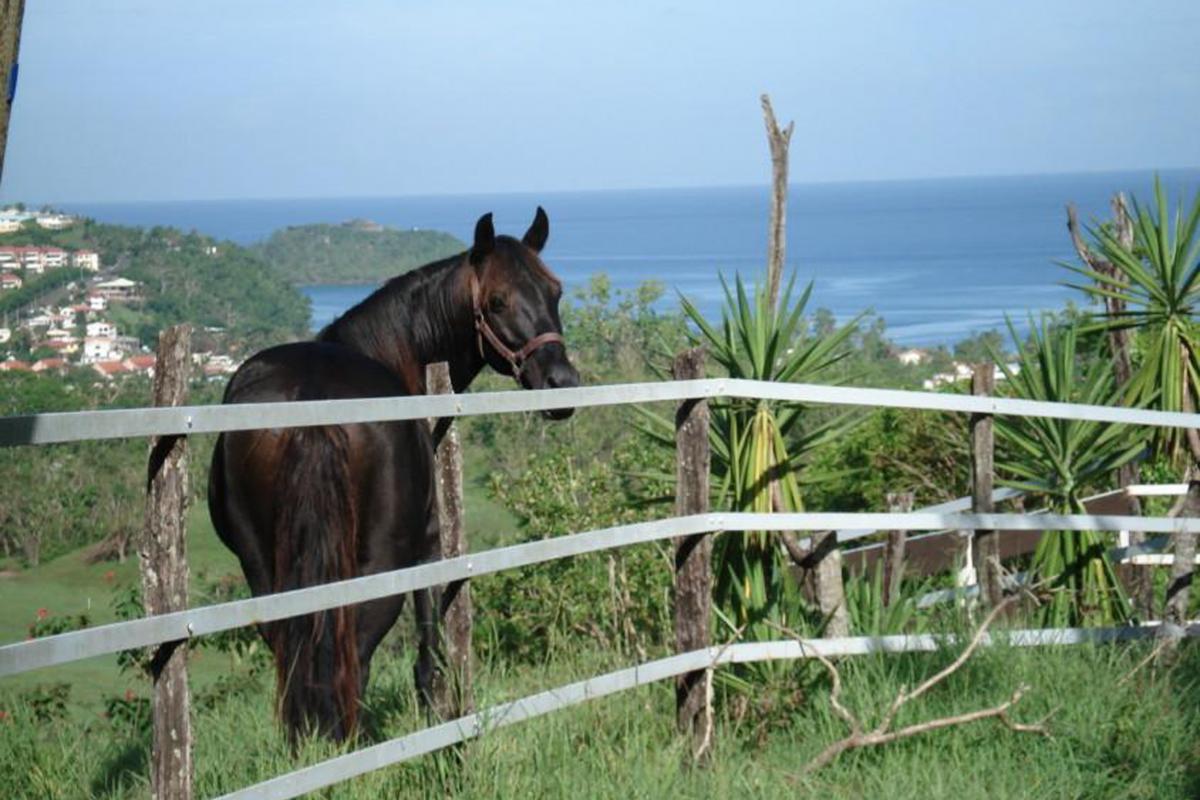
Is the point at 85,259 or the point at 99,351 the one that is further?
the point at 85,259

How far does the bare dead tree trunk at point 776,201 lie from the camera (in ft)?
21.5

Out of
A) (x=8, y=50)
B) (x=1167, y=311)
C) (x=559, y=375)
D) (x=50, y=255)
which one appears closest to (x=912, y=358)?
(x=50, y=255)

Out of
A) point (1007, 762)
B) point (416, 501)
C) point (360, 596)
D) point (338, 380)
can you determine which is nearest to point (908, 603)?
point (1007, 762)

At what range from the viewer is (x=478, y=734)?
4.45 metres

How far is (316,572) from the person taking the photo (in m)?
4.85

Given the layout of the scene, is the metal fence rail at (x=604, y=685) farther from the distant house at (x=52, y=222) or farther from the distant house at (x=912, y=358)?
the distant house at (x=912, y=358)

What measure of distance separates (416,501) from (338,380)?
53 centimetres

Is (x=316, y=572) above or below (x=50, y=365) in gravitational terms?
above

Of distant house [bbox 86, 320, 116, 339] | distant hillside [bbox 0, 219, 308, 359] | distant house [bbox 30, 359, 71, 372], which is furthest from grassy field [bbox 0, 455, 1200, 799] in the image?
distant house [bbox 86, 320, 116, 339]

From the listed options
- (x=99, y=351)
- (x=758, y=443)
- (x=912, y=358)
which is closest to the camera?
(x=758, y=443)

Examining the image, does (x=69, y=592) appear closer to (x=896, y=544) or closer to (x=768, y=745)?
(x=896, y=544)

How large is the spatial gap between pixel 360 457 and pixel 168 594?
7.31 ft

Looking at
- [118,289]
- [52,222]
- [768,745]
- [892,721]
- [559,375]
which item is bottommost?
[768,745]

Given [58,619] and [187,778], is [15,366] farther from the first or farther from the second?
[187,778]
